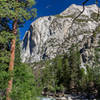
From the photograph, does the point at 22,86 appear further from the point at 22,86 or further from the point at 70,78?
the point at 70,78

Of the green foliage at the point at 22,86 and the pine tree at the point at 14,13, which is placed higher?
the pine tree at the point at 14,13

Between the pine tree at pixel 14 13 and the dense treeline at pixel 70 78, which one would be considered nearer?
the pine tree at pixel 14 13

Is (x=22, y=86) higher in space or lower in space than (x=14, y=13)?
lower

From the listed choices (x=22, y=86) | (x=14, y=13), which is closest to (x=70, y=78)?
(x=22, y=86)

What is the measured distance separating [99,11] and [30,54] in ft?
531

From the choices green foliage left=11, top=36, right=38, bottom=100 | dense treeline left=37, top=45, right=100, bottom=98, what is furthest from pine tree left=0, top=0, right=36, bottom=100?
dense treeline left=37, top=45, right=100, bottom=98

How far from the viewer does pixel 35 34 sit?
16700 centimetres

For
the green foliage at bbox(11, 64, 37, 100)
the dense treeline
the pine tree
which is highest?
the pine tree

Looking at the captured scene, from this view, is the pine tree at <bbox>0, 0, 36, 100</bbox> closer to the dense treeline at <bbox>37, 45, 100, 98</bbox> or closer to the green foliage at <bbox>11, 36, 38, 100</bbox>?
the green foliage at <bbox>11, 36, 38, 100</bbox>

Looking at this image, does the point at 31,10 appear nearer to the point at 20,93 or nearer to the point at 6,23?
the point at 6,23

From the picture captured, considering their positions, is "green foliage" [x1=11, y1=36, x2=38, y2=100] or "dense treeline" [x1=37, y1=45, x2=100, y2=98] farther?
"dense treeline" [x1=37, y1=45, x2=100, y2=98]

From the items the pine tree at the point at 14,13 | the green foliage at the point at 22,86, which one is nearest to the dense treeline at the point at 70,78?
the green foliage at the point at 22,86

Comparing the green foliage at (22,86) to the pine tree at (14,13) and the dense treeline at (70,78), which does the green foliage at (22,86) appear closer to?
the pine tree at (14,13)

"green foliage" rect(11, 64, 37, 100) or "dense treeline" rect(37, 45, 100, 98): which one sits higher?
"green foliage" rect(11, 64, 37, 100)
